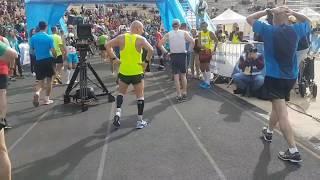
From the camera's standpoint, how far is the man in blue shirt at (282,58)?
5.57 meters

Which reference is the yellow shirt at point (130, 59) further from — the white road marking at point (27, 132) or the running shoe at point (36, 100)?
the running shoe at point (36, 100)

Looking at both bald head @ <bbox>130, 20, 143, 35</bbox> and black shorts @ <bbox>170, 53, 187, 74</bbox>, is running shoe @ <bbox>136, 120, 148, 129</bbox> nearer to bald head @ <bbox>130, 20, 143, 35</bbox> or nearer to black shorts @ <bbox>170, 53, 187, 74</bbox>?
bald head @ <bbox>130, 20, 143, 35</bbox>

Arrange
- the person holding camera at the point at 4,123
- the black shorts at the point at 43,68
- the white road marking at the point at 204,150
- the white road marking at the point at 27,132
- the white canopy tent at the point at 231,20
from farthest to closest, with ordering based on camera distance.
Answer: the white canopy tent at the point at 231,20 < the black shorts at the point at 43,68 < the white road marking at the point at 27,132 < the white road marking at the point at 204,150 < the person holding camera at the point at 4,123

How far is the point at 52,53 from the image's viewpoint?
9648 millimetres

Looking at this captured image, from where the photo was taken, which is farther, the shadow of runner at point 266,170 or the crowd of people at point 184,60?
the crowd of people at point 184,60

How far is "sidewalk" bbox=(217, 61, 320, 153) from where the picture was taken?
6.77 m

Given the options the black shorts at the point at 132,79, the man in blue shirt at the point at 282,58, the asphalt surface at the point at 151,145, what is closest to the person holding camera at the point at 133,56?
the black shorts at the point at 132,79

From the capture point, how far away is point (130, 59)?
7344mm

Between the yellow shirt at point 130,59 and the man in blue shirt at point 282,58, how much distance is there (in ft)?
7.22

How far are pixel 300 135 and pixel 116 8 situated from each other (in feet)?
150

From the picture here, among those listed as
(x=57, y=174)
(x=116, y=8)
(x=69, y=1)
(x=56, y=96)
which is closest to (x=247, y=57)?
(x=56, y=96)

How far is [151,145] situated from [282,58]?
2.13 meters

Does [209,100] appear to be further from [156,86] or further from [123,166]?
[123,166]

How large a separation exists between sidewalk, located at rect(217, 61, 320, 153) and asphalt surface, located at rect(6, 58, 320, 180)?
358 millimetres
